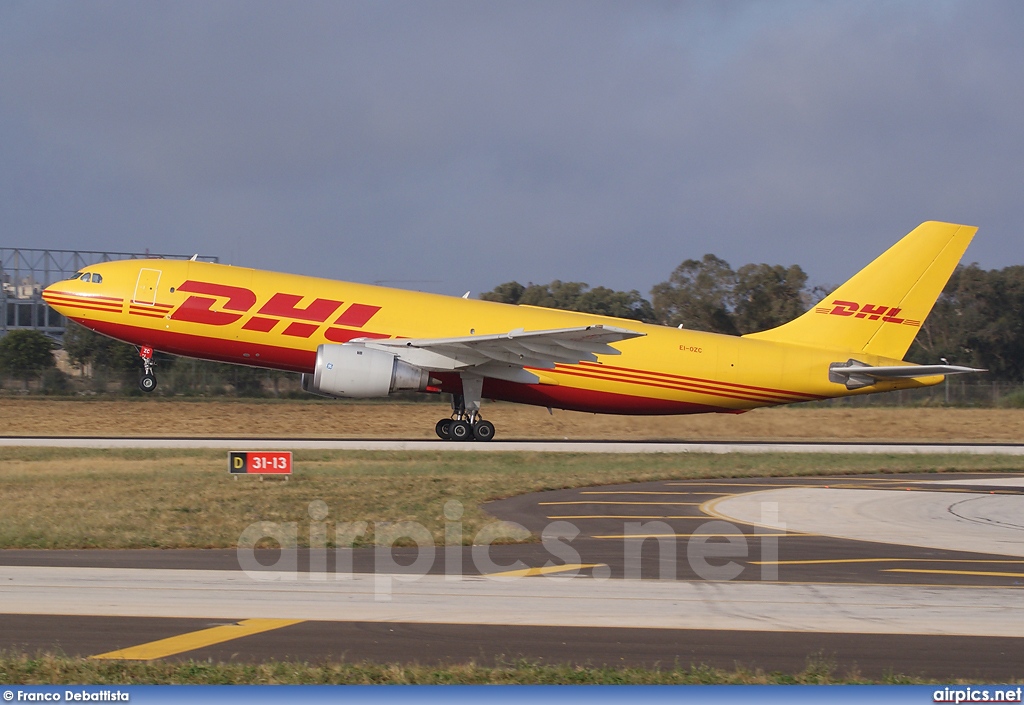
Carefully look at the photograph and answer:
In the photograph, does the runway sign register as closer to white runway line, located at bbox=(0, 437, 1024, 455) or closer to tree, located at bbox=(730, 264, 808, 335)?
white runway line, located at bbox=(0, 437, 1024, 455)

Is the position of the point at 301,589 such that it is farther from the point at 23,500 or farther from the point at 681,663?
the point at 23,500

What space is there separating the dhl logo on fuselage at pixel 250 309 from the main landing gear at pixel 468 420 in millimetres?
3700

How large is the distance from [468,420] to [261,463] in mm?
11568

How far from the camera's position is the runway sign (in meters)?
19.4

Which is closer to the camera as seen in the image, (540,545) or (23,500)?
(540,545)

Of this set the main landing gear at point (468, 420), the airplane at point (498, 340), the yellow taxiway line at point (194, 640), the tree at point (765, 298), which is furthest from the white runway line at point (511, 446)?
the tree at point (765, 298)

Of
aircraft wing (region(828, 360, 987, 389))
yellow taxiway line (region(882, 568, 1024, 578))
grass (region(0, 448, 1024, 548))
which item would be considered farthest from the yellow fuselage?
yellow taxiway line (region(882, 568, 1024, 578))

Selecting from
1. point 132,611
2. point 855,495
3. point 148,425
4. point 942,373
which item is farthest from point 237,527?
point 148,425

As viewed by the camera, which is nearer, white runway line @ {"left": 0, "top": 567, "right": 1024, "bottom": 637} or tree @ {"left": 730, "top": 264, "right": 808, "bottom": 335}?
white runway line @ {"left": 0, "top": 567, "right": 1024, "bottom": 637}

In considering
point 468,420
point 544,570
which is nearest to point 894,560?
point 544,570

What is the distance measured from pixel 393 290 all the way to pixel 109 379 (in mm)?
19169

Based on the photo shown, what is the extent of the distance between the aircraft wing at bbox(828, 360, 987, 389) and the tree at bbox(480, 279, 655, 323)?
3891cm

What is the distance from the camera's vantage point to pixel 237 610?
30.7ft

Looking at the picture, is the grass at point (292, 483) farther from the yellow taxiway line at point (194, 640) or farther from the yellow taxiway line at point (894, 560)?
the yellow taxiway line at point (194, 640)
